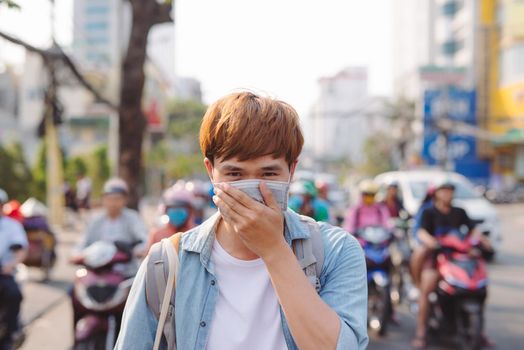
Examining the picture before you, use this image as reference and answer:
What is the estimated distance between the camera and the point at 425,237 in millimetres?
5574

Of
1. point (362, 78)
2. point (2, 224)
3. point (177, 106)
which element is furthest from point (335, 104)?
point (2, 224)

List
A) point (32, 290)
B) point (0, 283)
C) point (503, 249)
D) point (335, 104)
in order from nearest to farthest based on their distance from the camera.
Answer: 1. point (0, 283)
2. point (32, 290)
3. point (503, 249)
4. point (335, 104)

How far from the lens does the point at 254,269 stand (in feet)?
5.18

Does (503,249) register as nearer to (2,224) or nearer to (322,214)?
(322,214)

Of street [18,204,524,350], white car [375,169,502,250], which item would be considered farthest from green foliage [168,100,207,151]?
street [18,204,524,350]

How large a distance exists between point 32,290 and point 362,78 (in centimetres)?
14542

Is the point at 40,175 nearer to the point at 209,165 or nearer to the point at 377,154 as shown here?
the point at 209,165

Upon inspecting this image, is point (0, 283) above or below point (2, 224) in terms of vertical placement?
below

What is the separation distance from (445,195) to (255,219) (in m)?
4.58

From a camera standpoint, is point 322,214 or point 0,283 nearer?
point 0,283

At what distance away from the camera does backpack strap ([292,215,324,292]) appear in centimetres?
155

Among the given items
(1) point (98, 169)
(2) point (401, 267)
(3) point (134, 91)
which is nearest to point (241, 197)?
(2) point (401, 267)

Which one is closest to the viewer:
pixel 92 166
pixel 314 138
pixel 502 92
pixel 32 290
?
pixel 32 290

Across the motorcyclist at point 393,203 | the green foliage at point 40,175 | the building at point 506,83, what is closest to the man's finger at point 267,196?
the motorcyclist at point 393,203
